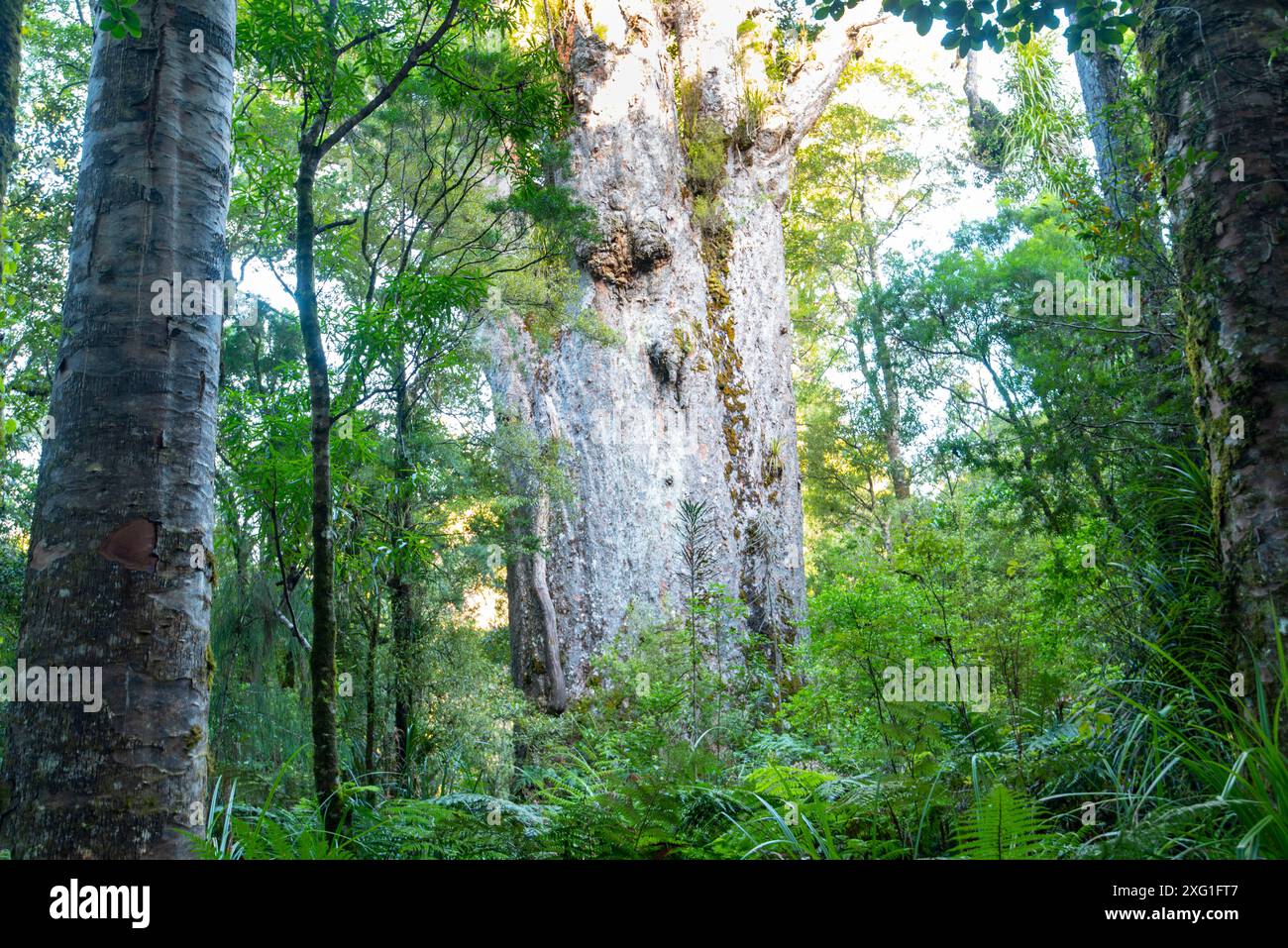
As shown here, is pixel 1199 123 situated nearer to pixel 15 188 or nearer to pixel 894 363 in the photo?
pixel 894 363

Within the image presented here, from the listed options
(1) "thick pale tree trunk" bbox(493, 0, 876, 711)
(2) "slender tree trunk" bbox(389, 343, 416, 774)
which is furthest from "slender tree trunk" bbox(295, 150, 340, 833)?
(1) "thick pale tree trunk" bbox(493, 0, 876, 711)

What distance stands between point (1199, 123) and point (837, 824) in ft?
8.98

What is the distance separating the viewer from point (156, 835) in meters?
1.97

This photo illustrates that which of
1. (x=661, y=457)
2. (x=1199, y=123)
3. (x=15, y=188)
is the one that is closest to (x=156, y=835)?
(x=1199, y=123)

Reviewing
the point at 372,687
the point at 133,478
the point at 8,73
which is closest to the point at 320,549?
the point at 133,478

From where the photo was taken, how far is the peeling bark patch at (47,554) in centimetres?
205

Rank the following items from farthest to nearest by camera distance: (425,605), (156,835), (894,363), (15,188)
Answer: (894,363)
(15,188)
(425,605)
(156,835)

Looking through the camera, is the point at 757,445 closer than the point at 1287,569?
No

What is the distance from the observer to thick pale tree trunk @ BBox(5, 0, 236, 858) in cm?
194

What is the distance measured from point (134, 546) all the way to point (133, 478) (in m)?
0.17

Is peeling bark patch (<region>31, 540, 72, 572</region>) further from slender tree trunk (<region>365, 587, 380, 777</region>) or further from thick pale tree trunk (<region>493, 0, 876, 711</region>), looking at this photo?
thick pale tree trunk (<region>493, 0, 876, 711</region>)

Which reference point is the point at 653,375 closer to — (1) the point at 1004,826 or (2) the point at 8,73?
(2) the point at 8,73

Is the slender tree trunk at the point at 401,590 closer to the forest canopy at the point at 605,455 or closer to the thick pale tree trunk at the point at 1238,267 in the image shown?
the forest canopy at the point at 605,455

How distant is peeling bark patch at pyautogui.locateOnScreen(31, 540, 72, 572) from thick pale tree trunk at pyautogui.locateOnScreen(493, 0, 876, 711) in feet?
17.5
